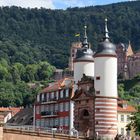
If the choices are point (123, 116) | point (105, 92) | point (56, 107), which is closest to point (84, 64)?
point (105, 92)

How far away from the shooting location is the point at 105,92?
70875mm

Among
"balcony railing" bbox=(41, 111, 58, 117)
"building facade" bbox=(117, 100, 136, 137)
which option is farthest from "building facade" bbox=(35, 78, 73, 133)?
"building facade" bbox=(117, 100, 136, 137)

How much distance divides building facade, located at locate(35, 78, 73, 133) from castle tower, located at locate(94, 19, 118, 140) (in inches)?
869

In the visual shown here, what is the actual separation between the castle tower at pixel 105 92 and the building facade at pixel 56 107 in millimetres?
22083

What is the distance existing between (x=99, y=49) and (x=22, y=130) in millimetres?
16021

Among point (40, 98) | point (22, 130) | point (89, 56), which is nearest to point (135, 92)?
point (40, 98)

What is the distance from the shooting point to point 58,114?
99.1m

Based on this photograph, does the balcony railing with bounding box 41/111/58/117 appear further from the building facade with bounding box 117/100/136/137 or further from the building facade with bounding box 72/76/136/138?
the building facade with bounding box 72/76/136/138

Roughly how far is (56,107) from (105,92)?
100 ft

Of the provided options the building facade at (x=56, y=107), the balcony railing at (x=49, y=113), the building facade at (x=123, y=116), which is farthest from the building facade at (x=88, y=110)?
the balcony railing at (x=49, y=113)

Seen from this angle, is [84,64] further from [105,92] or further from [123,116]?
[123,116]

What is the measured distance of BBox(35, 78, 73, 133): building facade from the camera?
95731mm

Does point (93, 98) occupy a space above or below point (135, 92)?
→ below

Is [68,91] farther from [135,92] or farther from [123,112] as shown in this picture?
[135,92]
